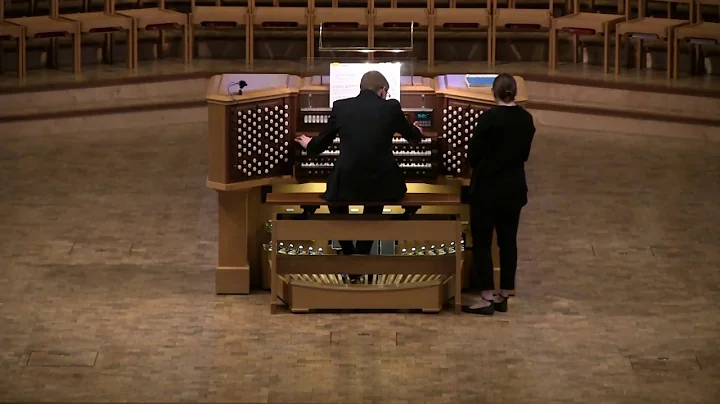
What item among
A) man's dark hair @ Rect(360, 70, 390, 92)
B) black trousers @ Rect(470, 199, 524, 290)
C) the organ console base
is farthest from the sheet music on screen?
the organ console base

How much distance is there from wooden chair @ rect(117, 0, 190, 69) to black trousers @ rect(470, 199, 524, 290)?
4.84 m

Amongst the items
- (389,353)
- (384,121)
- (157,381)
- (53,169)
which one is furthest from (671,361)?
(53,169)

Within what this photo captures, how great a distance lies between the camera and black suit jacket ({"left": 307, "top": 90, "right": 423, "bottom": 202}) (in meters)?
6.42

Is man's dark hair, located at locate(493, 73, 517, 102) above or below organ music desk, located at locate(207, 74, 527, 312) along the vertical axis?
above

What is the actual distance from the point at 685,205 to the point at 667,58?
240 centimetres

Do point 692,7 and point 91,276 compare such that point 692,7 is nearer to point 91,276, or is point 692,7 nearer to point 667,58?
point 667,58

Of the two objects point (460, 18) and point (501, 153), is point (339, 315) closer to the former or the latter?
point (501, 153)

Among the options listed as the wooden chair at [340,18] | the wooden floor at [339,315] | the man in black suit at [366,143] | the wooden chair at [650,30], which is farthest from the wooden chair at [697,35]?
the man in black suit at [366,143]

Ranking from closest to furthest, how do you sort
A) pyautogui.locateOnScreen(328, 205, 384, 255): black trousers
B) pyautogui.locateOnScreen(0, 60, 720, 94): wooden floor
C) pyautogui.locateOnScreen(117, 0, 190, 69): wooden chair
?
1. pyautogui.locateOnScreen(328, 205, 384, 255): black trousers
2. pyautogui.locateOnScreen(0, 60, 720, 94): wooden floor
3. pyautogui.locateOnScreen(117, 0, 190, 69): wooden chair

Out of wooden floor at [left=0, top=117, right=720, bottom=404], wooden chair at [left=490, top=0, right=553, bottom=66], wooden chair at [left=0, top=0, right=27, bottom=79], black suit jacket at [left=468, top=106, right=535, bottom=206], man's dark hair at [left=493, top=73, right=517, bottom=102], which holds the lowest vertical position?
wooden floor at [left=0, top=117, right=720, bottom=404]

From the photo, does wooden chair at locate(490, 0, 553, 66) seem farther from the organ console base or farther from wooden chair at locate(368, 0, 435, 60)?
the organ console base

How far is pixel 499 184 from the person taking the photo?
6477 millimetres

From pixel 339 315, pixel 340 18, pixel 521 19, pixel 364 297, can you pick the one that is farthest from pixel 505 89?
pixel 340 18

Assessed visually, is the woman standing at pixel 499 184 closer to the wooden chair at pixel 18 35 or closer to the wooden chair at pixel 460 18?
the wooden chair at pixel 460 18
